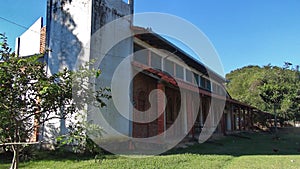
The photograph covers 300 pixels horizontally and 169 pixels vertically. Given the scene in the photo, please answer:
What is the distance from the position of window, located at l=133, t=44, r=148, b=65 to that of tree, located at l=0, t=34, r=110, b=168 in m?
9.31

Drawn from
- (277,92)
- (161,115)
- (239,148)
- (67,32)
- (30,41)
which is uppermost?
(67,32)

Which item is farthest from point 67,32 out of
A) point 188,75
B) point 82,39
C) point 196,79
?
point 196,79

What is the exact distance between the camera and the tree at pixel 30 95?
3.12 m

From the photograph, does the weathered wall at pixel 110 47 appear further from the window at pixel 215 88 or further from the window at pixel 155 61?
the window at pixel 215 88

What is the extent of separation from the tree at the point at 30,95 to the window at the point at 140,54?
30.5 feet

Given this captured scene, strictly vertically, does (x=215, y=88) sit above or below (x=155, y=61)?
below

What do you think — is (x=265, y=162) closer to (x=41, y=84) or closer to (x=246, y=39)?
(x=41, y=84)

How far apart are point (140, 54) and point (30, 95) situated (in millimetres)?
10099

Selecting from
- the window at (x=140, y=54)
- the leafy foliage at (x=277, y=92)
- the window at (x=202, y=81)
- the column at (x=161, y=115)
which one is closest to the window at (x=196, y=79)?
the window at (x=202, y=81)

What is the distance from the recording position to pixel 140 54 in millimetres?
13320

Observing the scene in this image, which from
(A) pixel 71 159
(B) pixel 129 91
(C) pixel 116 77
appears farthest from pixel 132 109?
(A) pixel 71 159

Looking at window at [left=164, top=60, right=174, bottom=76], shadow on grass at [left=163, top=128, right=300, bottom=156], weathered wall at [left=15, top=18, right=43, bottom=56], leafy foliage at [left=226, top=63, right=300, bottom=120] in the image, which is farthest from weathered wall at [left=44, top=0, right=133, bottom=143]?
leafy foliage at [left=226, top=63, right=300, bottom=120]

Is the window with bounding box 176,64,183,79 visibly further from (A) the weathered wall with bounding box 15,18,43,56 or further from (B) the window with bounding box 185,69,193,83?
(A) the weathered wall with bounding box 15,18,43,56

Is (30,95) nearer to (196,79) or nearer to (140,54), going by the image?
(140,54)
